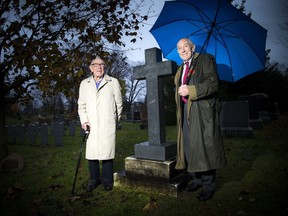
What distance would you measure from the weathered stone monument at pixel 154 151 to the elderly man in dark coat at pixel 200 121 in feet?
0.91

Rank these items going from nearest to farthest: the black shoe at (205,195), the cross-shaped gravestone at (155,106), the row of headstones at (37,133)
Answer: the black shoe at (205,195), the cross-shaped gravestone at (155,106), the row of headstones at (37,133)

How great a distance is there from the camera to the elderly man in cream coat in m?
3.61

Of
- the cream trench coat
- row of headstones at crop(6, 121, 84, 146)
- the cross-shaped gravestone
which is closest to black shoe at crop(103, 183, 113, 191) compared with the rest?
the cream trench coat

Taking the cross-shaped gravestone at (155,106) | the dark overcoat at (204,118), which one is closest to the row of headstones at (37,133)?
the cross-shaped gravestone at (155,106)

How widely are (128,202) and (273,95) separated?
1977 centimetres

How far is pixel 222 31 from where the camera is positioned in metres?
3.28

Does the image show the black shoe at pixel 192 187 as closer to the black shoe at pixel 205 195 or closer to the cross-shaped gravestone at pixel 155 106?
the black shoe at pixel 205 195

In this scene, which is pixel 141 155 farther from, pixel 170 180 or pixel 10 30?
pixel 10 30

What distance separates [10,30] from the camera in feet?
15.0

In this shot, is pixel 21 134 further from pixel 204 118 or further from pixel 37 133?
pixel 204 118

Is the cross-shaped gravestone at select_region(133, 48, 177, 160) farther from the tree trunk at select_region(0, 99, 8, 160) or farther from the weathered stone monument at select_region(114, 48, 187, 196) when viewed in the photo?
the tree trunk at select_region(0, 99, 8, 160)

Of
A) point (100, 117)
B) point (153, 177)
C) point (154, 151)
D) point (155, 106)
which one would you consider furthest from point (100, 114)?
point (153, 177)

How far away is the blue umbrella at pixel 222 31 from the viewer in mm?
3092

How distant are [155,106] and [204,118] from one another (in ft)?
3.10
